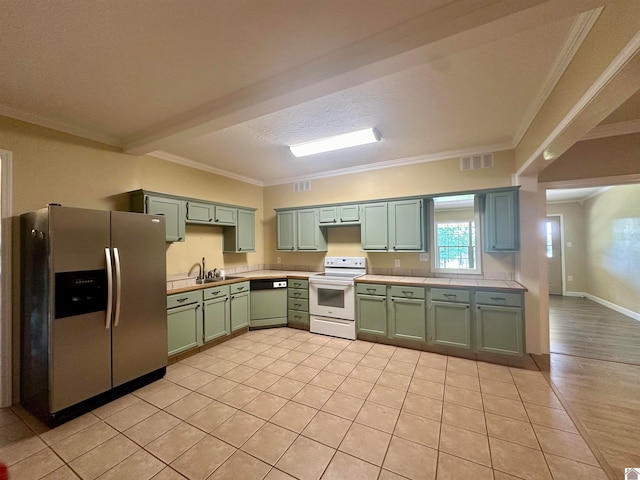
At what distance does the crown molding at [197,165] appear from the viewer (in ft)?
11.8

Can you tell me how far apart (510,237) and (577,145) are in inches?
54.6

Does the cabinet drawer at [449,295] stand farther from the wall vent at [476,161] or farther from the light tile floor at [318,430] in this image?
the wall vent at [476,161]

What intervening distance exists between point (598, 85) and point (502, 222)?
2.09 metres

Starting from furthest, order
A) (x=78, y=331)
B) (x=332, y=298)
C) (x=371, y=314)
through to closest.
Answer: (x=332, y=298) → (x=371, y=314) → (x=78, y=331)

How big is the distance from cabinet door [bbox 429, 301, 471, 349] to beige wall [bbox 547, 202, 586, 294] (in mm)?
5792

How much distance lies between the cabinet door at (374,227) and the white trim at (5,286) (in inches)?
157

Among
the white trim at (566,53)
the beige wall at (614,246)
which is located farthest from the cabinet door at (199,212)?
the beige wall at (614,246)

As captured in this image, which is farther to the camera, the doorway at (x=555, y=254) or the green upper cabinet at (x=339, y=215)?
the doorway at (x=555, y=254)

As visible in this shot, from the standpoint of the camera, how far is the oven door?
151 inches

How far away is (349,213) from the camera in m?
4.23

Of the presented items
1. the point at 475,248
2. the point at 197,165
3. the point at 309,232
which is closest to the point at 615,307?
the point at 475,248

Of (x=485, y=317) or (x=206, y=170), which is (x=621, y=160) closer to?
(x=485, y=317)

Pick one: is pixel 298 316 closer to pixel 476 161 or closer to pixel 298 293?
pixel 298 293

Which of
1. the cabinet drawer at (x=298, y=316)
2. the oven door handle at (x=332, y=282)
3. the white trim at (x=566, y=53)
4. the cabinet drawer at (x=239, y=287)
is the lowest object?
the cabinet drawer at (x=298, y=316)
